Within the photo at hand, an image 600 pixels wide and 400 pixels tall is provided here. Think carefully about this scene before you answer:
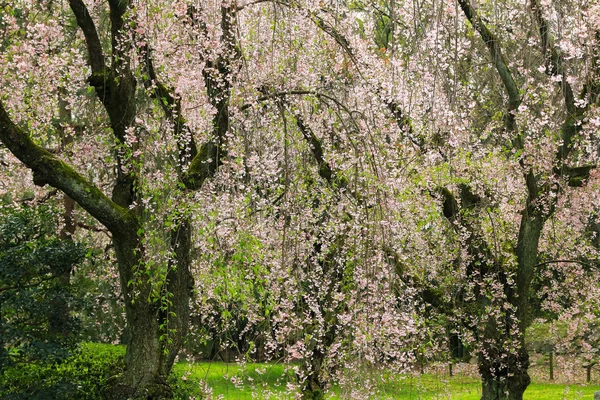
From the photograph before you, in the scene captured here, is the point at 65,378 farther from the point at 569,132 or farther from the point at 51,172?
the point at 569,132

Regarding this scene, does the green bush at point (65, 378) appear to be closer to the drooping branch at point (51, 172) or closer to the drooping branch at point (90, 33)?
the drooping branch at point (51, 172)

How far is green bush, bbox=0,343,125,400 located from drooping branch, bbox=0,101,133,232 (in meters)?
1.97

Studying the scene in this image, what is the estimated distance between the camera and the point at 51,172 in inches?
231

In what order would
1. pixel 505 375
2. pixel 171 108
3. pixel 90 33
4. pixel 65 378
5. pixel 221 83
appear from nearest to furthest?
1. pixel 221 83
2. pixel 171 108
3. pixel 90 33
4. pixel 65 378
5. pixel 505 375

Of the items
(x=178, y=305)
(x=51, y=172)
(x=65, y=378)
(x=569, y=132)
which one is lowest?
(x=65, y=378)

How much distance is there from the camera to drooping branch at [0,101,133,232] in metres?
5.78

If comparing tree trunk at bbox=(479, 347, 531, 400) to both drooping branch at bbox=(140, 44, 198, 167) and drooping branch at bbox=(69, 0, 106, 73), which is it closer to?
drooping branch at bbox=(140, 44, 198, 167)

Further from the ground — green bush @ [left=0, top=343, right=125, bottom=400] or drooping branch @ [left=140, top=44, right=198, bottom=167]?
drooping branch @ [left=140, top=44, right=198, bottom=167]

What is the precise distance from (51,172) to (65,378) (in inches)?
95.9

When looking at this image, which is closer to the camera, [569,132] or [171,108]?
[171,108]

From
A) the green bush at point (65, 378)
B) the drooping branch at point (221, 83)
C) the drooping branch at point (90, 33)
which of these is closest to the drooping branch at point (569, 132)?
the drooping branch at point (221, 83)

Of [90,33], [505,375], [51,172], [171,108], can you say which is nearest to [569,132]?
[505,375]

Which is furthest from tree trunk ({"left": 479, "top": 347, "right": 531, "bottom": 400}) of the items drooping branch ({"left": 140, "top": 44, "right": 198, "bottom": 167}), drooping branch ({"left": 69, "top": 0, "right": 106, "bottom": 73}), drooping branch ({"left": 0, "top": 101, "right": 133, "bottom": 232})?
drooping branch ({"left": 69, "top": 0, "right": 106, "bottom": 73})

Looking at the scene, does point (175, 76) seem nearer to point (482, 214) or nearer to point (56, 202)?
point (482, 214)
